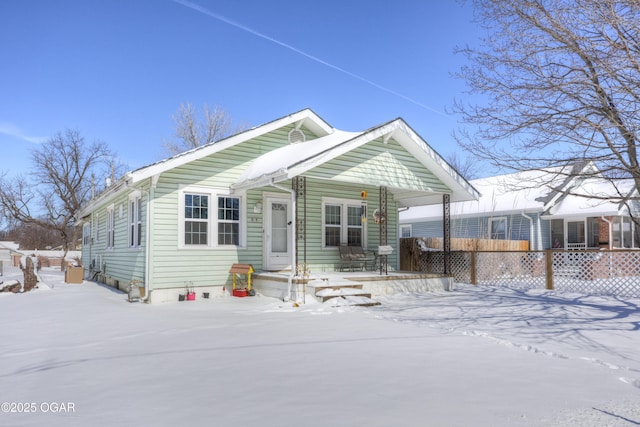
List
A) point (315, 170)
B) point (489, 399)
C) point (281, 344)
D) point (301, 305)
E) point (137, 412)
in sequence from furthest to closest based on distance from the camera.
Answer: point (315, 170)
point (301, 305)
point (281, 344)
point (489, 399)
point (137, 412)

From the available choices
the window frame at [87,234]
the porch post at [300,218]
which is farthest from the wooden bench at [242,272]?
the window frame at [87,234]

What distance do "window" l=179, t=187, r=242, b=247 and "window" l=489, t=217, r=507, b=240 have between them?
555 inches

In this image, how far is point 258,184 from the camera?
34.5ft

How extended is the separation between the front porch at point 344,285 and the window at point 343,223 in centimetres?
105

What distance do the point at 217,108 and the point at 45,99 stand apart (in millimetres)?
12575

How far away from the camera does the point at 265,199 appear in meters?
12.0

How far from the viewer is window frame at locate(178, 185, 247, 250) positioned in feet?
35.3

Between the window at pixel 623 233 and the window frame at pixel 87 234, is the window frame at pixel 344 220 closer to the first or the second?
the window at pixel 623 233

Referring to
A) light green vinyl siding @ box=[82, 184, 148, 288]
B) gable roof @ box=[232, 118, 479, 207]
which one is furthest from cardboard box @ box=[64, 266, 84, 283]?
gable roof @ box=[232, 118, 479, 207]

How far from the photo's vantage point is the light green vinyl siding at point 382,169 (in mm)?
10672

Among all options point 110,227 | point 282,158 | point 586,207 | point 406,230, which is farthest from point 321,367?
point 406,230

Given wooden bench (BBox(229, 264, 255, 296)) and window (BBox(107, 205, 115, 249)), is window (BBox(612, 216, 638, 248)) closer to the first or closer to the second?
wooden bench (BBox(229, 264, 255, 296))

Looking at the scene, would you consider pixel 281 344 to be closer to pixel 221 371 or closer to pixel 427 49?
pixel 221 371

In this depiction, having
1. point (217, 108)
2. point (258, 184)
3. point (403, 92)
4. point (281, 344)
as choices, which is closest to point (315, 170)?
point (258, 184)
